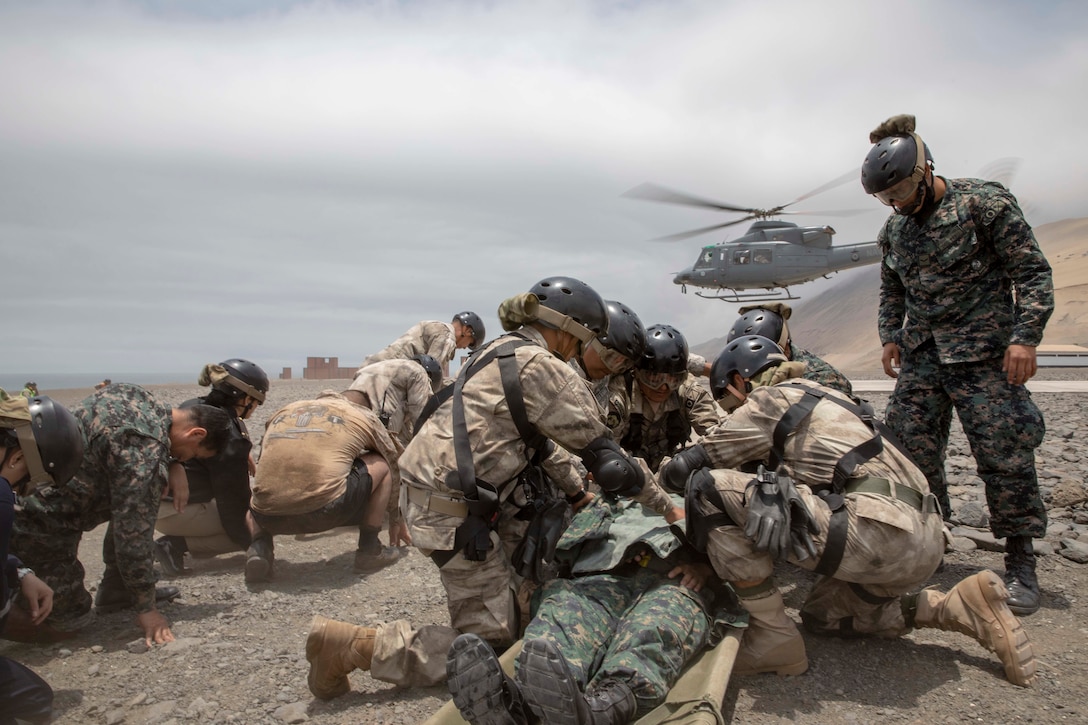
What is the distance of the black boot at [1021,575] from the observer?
159 inches

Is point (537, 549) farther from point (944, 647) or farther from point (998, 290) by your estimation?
point (998, 290)

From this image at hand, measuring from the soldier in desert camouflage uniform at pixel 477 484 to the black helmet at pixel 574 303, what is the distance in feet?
1.42

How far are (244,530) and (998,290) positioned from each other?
5441 millimetres

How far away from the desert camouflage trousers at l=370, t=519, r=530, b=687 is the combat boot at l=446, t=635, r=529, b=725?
2.45ft

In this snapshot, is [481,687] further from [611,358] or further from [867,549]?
[611,358]

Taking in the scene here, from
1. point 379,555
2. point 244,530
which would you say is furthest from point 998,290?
point 244,530

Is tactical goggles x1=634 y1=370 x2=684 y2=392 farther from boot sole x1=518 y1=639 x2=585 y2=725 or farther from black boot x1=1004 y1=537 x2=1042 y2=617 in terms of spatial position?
boot sole x1=518 y1=639 x2=585 y2=725

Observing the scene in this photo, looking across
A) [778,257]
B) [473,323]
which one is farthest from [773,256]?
[473,323]

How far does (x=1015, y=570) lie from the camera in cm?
418

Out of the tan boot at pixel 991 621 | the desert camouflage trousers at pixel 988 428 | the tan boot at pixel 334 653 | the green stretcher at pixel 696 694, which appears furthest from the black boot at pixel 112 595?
the desert camouflage trousers at pixel 988 428

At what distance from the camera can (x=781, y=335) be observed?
5.41 metres

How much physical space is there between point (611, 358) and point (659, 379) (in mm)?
491

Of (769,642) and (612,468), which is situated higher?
(612,468)

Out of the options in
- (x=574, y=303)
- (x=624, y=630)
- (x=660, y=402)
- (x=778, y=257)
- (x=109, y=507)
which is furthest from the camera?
(x=778, y=257)
